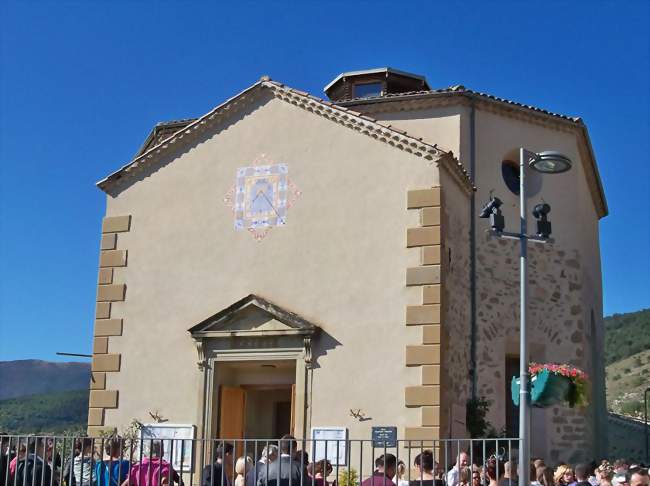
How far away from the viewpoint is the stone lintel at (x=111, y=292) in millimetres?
20203

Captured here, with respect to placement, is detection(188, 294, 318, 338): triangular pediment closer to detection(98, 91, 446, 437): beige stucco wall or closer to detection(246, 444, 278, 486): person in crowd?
detection(98, 91, 446, 437): beige stucco wall

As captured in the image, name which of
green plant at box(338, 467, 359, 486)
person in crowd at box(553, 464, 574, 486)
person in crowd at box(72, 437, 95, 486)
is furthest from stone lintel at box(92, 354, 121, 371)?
person in crowd at box(553, 464, 574, 486)

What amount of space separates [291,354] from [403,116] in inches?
302

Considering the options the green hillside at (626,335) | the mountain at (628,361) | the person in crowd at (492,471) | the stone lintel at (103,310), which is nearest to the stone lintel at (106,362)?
the stone lintel at (103,310)

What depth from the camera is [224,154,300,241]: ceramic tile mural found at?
19.3 m

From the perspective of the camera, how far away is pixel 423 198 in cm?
1798

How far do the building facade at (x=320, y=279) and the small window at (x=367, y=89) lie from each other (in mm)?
2728

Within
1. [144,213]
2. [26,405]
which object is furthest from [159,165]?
[26,405]

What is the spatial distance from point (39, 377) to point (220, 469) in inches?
2672

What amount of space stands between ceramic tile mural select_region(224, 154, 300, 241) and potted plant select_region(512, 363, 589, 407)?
746cm

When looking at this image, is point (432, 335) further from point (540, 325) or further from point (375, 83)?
point (375, 83)

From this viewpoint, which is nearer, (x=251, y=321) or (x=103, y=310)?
(x=251, y=321)

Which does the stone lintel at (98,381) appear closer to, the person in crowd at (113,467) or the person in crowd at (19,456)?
the person in crowd at (19,456)

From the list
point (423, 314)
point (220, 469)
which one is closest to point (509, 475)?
point (220, 469)
